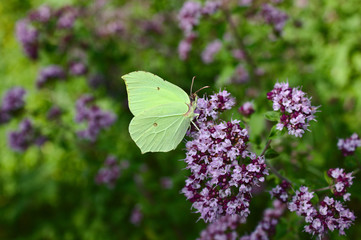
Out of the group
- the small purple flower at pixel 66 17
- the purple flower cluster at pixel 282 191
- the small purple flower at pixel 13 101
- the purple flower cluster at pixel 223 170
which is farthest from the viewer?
the small purple flower at pixel 66 17

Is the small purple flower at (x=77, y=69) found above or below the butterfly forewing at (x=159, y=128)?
below

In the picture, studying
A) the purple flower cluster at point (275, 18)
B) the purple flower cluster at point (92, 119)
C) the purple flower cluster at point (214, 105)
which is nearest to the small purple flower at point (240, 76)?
the purple flower cluster at point (275, 18)

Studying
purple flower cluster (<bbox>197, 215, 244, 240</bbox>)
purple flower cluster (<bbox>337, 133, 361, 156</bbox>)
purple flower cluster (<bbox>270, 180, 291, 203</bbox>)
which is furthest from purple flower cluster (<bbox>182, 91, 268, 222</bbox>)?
purple flower cluster (<bbox>337, 133, 361, 156</bbox>)

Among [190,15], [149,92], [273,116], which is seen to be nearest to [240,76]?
[190,15]

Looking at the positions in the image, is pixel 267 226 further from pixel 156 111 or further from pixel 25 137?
pixel 25 137

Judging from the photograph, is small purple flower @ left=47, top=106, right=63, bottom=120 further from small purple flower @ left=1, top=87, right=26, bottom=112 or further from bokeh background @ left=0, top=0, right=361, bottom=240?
small purple flower @ left=1, top=87, right=26, bottom=112

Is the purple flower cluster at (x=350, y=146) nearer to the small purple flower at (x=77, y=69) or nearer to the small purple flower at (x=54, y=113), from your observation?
the small purple flower at (x=54, y=113)
